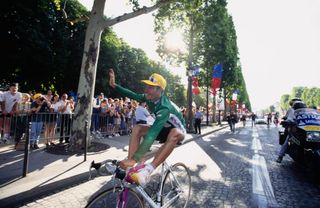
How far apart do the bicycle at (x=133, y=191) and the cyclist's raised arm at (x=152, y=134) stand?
0.80 feet

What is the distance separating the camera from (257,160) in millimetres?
9336

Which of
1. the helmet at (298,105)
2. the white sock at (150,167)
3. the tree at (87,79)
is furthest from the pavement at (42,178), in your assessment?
the helmet at (298,105)

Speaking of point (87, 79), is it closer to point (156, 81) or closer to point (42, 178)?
point (42, 178)

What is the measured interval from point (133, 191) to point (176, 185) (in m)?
1.27

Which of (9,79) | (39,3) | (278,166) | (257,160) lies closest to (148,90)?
(278,166)

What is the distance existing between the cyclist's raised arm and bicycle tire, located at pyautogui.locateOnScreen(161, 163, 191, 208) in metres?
1.08

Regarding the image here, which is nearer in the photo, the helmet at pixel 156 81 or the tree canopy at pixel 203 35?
the helmet at pixel 156 81

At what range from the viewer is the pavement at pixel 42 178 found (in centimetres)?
462

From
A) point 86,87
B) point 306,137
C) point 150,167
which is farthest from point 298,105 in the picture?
point 150,167

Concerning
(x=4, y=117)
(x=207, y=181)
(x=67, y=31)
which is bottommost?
(x=207, y=181)

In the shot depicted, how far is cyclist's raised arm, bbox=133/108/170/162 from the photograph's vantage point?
2.88 m

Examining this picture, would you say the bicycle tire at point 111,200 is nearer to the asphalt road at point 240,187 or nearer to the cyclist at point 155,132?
the cyclist at point 155,132

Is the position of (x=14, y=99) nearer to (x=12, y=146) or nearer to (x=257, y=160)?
(x=12, y=146)

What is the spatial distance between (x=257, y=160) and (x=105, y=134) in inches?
292
